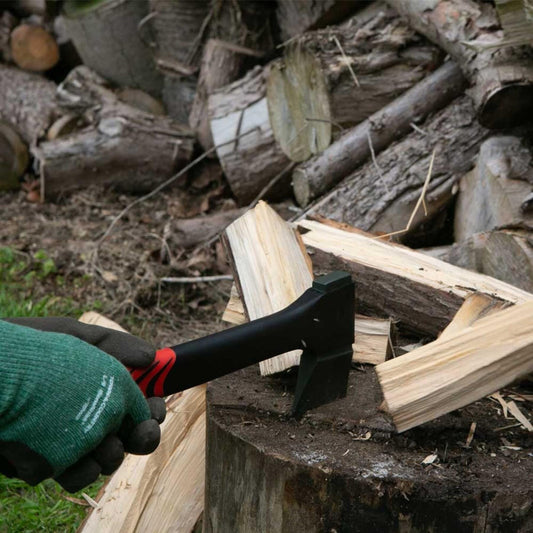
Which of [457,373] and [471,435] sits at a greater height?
[457,373]

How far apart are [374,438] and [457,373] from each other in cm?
29

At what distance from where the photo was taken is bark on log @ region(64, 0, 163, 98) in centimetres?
584

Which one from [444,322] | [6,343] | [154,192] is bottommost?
[154,192]

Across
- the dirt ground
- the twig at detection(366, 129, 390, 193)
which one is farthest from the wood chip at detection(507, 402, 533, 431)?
the dirt ground

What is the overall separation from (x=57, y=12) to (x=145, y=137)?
2.04m

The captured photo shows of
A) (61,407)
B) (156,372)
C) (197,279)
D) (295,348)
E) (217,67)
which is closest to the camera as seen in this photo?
(61,407)

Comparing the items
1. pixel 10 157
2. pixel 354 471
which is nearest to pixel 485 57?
pixel 354 471

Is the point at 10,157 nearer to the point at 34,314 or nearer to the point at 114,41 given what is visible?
the point at 114,41

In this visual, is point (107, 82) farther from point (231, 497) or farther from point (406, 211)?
point (231, 497)

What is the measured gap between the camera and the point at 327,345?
2.10 meters

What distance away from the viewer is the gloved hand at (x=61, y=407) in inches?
65.5

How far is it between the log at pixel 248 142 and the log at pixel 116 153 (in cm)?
63

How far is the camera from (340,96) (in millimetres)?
4070

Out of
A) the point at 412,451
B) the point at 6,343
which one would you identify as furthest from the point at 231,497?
the point at 6,343
